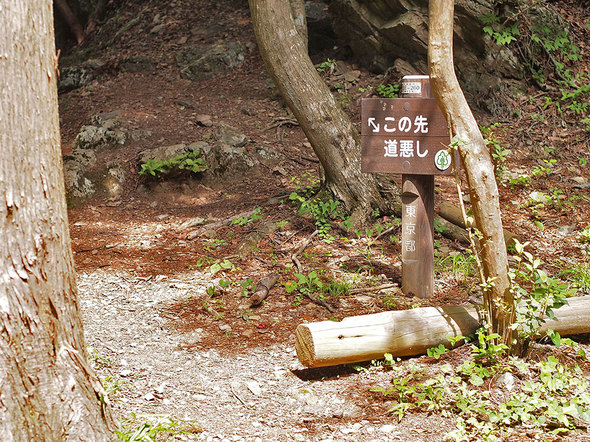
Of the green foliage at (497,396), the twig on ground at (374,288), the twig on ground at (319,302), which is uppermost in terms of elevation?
the twig on ground at (374,288)

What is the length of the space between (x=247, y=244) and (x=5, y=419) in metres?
3.83

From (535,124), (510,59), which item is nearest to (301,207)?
(535,124)

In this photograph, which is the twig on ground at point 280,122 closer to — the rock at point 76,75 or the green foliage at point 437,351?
the rock at point 76,75

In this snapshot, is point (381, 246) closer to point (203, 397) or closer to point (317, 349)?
point (317, 349)

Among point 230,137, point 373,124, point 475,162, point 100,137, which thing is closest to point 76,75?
point 100,137

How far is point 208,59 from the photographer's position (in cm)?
1120

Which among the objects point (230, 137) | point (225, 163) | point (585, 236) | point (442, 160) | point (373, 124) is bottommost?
point (585, 236)

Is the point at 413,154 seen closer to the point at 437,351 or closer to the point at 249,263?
the point at 437,351

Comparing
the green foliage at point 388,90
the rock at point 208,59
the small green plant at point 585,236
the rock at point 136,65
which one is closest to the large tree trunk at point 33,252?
the small green plant at point 585,236

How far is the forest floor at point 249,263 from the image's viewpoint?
11.8 feet

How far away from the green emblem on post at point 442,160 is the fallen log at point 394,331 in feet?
3.65

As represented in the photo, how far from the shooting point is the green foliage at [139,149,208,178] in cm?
794

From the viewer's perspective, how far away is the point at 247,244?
610 cm

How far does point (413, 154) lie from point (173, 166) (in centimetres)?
Answer: 420
